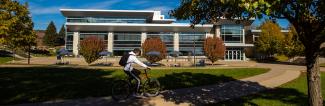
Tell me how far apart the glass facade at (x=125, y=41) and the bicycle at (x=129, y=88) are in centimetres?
5779

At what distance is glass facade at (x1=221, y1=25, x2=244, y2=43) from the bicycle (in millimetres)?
59068

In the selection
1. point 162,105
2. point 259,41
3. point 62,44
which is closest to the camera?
point 162,105

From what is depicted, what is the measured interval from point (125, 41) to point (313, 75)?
2483 inches

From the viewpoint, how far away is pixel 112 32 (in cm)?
6969

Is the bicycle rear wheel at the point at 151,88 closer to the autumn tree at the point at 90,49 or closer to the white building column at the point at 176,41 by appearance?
the autumn tree at the point at 90,49

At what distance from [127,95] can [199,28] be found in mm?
59934

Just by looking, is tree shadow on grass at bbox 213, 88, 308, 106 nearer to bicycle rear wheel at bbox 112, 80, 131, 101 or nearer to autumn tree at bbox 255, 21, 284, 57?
bicycle rear wheel at bbox 112, 80, 131, 101

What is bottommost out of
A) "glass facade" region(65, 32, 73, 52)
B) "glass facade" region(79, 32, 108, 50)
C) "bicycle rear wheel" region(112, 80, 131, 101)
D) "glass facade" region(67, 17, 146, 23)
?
"bicycle rear wheel" region(112, 80, 131, 101)

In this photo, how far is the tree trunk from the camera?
25.4 ft

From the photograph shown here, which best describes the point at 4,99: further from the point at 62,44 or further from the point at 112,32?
the point at 62,44

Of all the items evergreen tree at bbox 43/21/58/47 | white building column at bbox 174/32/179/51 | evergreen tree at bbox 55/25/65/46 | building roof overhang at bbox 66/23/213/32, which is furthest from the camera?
evergreen tree at bbox 55/25/65/46

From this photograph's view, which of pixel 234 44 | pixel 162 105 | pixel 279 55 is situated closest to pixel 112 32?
pixel 234 44

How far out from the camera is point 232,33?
7062 centimetres

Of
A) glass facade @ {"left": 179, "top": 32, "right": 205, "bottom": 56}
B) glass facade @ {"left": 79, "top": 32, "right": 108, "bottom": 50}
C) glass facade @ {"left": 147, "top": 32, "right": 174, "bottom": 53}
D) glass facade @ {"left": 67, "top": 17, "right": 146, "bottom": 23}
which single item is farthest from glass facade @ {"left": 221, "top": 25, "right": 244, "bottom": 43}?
glass facade @ {"left": 79, "top": 32, "right": 108, "bottom": 50}
